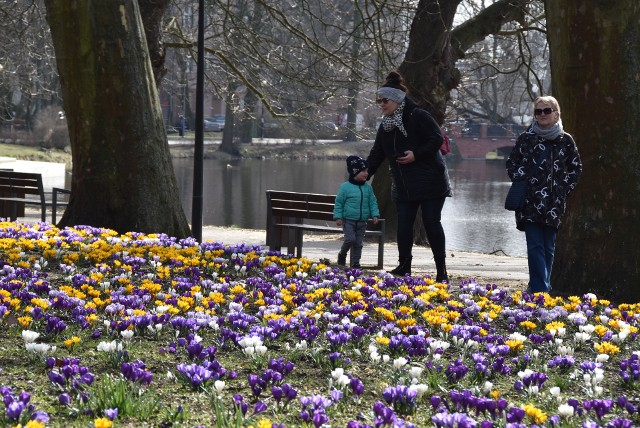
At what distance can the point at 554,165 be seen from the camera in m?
8.07

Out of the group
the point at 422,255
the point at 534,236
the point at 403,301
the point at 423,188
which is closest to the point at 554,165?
the point at 534,236

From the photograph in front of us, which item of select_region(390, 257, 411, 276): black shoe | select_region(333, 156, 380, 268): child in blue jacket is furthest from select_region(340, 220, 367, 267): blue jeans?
select_region(390, 257, 411, 276): black shoe

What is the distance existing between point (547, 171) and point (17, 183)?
963cm

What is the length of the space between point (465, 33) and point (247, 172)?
2943 centimetres

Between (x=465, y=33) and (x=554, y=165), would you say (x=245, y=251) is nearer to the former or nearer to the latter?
(x=554, y=165)

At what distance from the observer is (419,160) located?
29.4 feet

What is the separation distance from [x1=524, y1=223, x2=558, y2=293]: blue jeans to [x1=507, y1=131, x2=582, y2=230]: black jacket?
0.14 meters

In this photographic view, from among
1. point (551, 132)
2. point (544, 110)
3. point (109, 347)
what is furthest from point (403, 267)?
point (109, 347)

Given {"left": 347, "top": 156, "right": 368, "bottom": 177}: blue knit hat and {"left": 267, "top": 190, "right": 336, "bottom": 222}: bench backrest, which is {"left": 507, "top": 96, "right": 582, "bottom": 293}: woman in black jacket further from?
{"left": 267, "top": 190, "right": 336, "bottom": 222}: bench backrest

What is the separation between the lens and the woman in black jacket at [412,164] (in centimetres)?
890

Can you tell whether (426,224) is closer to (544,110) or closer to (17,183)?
(544,110)

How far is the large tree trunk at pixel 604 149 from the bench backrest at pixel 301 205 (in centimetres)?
456

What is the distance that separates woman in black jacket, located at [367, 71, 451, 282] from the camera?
890 centimetres

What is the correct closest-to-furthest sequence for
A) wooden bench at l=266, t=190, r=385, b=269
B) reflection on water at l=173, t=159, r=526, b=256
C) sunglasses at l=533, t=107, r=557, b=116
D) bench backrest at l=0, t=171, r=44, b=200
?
sunglasses at l=533, t=107, r=557, b=116 → wooden bench at l=266, t=190, r=385, b=269 → bench backrest at l=0, t=171, r=44, b=200 → reflection on water at l=173, t=159, r=526, b=256
